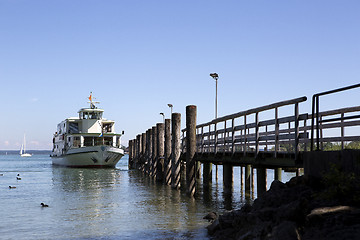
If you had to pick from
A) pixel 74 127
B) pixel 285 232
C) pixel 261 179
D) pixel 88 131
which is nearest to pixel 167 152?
pixel 261 179

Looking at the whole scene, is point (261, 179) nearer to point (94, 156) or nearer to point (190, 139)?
point (190, 139)

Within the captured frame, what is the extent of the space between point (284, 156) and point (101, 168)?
37436 millimetres

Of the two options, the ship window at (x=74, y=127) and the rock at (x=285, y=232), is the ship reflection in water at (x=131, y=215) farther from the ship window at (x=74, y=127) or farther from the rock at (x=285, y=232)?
the ship window at (x=74, y=127)

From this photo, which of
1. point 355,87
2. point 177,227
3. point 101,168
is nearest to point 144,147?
point 101,168

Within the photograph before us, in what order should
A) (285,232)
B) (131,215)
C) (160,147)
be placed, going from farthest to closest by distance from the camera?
(160,147) → (131,215) → (285,232)

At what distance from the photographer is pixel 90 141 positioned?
155 feet

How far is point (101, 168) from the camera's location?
153ft

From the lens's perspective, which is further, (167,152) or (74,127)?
(74,127)

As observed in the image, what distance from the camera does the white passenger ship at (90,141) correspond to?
148 ft

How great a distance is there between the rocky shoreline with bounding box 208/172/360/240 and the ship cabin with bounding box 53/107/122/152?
37.6 m

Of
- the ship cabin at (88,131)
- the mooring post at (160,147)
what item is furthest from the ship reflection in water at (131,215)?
the ship cabin at (88,131)

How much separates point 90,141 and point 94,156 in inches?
107

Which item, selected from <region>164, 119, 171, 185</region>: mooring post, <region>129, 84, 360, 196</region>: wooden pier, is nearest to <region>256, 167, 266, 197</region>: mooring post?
<region>129, 84, 360, 196</region>: wooden pier

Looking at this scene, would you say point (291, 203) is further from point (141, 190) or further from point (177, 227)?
point (141, 190)
